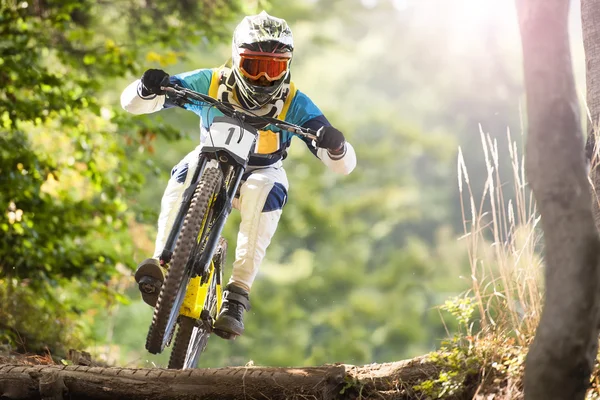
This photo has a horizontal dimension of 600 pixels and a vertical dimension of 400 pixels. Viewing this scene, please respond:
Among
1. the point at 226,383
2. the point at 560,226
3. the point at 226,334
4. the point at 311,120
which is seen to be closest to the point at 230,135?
the point at 311,120

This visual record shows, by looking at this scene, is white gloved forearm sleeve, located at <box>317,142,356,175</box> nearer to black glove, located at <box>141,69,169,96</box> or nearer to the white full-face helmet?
the white full-face helmet

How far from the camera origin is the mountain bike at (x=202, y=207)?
13.3 ft

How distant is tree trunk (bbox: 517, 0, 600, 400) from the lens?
2.50 metres

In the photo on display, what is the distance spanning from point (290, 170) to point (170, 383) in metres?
17.1

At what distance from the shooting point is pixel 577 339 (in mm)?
2500

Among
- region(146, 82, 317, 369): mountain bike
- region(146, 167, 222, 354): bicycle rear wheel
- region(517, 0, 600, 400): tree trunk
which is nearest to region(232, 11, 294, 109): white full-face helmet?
region(146, 82, 317, 369): mountain bike

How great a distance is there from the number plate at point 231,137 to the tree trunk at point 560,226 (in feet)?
6.59

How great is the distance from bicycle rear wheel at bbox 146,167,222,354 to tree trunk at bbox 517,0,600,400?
1.93 meters

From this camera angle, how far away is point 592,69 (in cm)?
417

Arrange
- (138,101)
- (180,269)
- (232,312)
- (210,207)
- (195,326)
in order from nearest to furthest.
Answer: (180,269)
(210,207)
(138,101)
(232,312)
(195,326)

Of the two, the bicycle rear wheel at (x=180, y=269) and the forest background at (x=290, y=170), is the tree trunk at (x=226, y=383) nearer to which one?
the bicycle rear wheel at (x=180, y=269)

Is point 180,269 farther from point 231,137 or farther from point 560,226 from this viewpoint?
point 560,226

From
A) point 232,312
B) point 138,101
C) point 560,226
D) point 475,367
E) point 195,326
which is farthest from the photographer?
point 195,326

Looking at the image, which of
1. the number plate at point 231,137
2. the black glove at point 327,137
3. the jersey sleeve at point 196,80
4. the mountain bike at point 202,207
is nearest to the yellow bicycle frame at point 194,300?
the mountain bike at point 202,207
